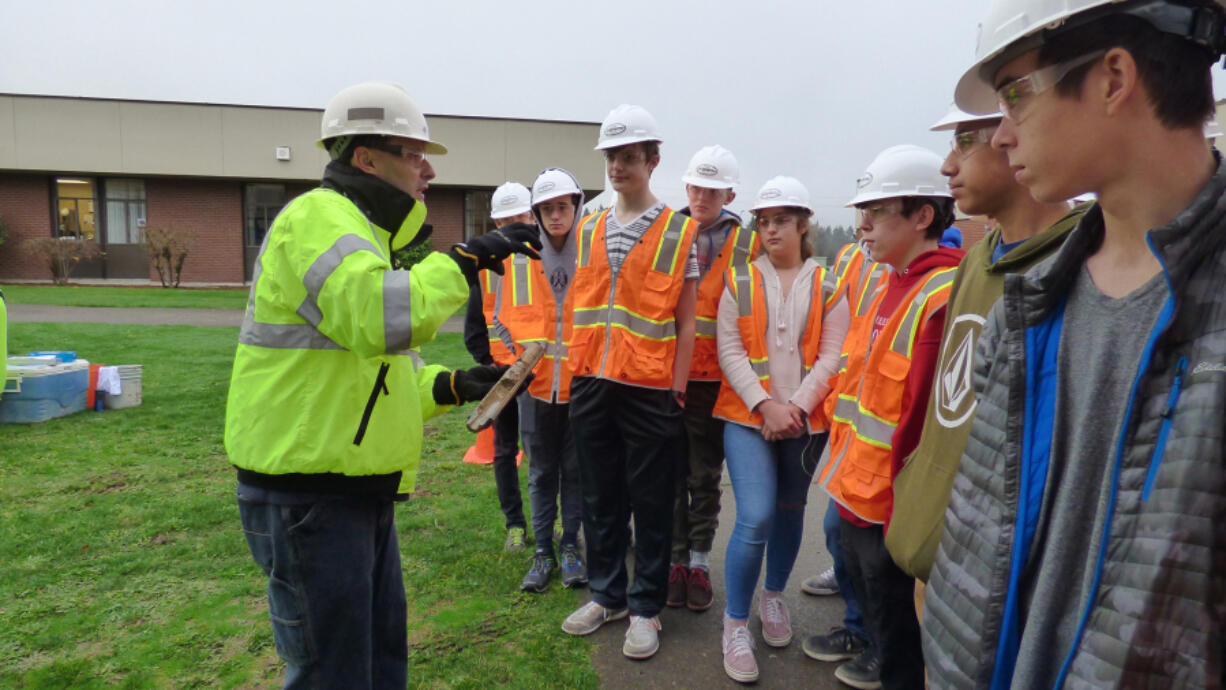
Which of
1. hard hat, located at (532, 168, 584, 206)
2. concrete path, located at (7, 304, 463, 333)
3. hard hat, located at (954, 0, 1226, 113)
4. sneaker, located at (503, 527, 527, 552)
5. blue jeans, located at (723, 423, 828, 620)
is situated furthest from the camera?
concrete path, located at (7, 304, 463, 333)

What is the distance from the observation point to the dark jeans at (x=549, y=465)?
430 cm

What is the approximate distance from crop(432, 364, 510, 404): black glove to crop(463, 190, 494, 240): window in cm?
2490

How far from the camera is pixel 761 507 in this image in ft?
10.5

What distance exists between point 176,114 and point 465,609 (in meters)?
28.2

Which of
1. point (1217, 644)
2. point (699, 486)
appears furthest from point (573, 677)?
point (1217, 644)

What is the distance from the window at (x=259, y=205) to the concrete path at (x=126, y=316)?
10.3 m

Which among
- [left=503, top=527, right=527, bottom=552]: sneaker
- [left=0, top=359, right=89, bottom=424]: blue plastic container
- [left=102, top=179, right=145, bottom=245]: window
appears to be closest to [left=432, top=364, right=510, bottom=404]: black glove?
[left=503, top=527, right=527, bottom=552]: sneaker

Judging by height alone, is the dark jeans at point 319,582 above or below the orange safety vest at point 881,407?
below

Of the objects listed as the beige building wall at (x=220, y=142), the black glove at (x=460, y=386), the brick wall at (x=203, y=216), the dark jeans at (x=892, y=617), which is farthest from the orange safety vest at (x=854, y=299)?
the brick wall at (x=203, y=216)

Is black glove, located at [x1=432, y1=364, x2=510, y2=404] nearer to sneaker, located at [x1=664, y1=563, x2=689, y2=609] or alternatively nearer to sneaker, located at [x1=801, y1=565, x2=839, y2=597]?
sneaker, located at [x1=664, y1=563, x2=689, y2=609]

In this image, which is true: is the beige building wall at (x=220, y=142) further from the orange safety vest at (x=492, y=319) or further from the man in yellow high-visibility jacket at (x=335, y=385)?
the man in yellow high-visibility jacket at (x=335, y=385)

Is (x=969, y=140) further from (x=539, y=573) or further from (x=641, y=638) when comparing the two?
(x=539, y=573)

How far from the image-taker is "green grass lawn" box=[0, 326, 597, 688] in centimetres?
318

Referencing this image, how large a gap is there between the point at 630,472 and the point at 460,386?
1.05 m
